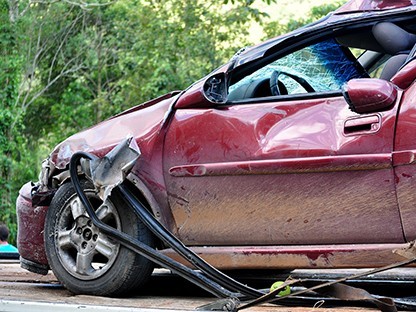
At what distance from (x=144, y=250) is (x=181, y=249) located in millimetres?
214

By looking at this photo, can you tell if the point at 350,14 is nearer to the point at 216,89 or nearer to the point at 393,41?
the point at 393,41

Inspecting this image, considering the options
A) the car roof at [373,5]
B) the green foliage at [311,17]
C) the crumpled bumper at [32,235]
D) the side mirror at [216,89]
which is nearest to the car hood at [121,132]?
the side mirror at [216,89]

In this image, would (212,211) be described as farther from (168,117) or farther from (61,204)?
(61,204)

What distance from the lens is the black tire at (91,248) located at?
4410mm

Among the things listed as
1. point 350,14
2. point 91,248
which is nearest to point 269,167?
point 350,14

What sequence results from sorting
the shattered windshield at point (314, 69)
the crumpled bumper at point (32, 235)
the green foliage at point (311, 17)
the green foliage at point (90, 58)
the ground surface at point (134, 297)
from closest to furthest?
the ground surface at point (134, 297)
the shattered windshield at point (314, 69)
the crumpled bumper at point (32, 235)
the green foliage at point (311, 17)
the green foliage at point (90, 58)

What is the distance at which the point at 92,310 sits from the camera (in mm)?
3193

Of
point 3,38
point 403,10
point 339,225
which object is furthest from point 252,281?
point 3,38

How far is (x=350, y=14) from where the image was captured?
14.6 ft

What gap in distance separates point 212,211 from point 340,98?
0.88m

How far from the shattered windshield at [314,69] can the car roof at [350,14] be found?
0.17m

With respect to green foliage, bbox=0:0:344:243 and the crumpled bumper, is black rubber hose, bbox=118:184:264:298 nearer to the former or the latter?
the crumpled bumper

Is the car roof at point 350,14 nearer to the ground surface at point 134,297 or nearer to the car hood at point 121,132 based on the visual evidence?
the car hood at point 121,132

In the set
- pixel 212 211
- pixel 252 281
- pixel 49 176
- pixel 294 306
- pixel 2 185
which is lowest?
pixel 2 185
